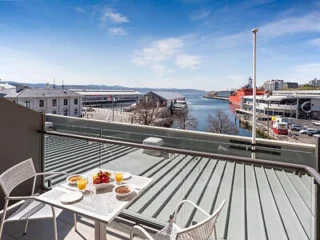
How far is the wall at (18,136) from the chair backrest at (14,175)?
1.87ft

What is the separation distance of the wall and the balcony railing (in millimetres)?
227

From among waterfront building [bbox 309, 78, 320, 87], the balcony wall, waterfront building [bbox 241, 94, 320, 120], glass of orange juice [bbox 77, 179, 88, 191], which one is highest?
waterfront building [bbox 309, 78, 320, 87]

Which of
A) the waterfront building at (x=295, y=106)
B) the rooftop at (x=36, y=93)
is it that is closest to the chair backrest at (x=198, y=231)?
the rooftop at (x=36, y=93)

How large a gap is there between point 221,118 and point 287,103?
51.3 ft

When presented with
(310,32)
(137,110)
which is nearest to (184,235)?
(310,32)

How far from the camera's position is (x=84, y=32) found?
15891 millimetres

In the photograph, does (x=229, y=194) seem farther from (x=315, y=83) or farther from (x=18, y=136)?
(x=315, y=83)

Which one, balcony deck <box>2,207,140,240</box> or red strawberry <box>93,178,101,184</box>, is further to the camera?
balcony deck <box>2,207,140,240</box>

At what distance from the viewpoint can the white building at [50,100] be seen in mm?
27362

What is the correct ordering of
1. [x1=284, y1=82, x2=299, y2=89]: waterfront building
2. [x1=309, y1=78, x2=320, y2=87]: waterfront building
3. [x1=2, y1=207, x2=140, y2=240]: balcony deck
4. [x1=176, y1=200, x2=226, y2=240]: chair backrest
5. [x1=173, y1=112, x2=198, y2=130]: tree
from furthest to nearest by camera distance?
[x1=284, y1=82, x2=299, y2=89]: waterfront building < [x1=309, y1=78, x2=320, y2=87]: waterfront building < [x1=173, y1=112, x2=198, y2=130]: tree < [x1=2, y1=207, x2=140, y2=240]: balcony deck < [x1=176, y1=200, x2=226, y2=240]: chair backrest

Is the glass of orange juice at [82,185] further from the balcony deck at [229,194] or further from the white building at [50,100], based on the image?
the white building at [50,100]

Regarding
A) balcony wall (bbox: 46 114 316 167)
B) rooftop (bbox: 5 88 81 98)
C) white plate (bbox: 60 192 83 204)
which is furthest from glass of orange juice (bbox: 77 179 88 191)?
rooftop (bbox: 5 88 81 98)

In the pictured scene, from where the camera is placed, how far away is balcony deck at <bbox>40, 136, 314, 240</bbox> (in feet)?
6.73

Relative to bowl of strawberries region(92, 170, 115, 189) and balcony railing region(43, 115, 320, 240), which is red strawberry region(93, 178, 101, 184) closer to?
bowl of strawberries region(92, 170, 115, 189)
